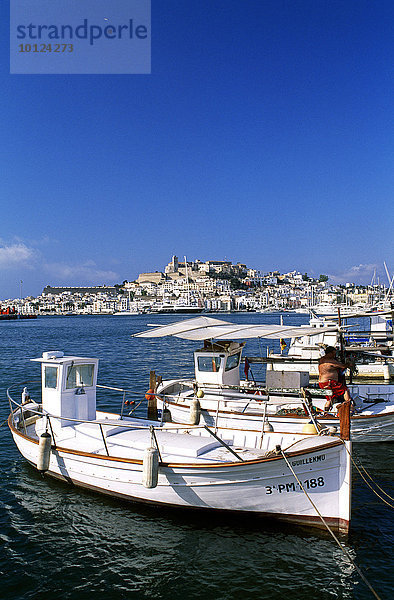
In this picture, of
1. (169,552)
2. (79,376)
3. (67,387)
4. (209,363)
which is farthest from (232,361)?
(169,552)

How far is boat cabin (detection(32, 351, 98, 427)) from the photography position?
12.2 meters

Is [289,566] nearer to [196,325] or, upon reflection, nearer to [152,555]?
[152,555]

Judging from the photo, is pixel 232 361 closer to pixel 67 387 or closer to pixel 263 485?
pixel 67 387

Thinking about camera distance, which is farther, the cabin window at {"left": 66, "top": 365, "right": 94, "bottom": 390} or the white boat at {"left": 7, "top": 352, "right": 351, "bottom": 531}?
the cabin window at {"left": 66, "top": 365, "right": 94, "bottom": 390}

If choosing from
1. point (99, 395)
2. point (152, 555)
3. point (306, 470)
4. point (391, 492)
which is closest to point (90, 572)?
point (152, 555)

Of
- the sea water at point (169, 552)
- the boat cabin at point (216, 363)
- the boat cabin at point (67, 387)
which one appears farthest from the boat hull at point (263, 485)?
the boat cabin at point (216, 363)

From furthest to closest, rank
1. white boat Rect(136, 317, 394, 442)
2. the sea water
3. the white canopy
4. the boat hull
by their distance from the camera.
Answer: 1. the white canopy
2. white boat Rect(136, 317, 394, 442)
3. the boat hull
4. the sea water

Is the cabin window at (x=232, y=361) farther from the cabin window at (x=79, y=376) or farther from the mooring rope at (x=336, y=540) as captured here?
the mooring rope at (x=336, y=540)

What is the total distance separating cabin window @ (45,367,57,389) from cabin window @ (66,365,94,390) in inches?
13.2

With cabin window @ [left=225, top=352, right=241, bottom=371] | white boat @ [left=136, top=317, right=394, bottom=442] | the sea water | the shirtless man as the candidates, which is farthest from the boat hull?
cabin window @ [left=225, top=352, right=241, bottom=371]

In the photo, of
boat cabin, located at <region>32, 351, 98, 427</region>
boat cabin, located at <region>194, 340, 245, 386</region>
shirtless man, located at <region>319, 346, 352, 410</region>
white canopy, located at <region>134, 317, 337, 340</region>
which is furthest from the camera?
boat cabin, located at <region>194, 340, 245, 386</region>

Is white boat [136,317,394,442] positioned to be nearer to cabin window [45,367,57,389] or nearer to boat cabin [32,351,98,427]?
boat cabin [32,351,98,427]

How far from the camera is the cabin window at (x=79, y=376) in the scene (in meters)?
12.3

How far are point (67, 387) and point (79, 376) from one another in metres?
0.43
